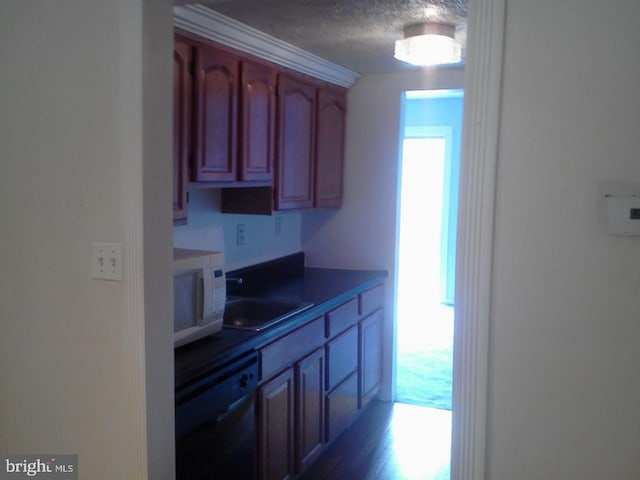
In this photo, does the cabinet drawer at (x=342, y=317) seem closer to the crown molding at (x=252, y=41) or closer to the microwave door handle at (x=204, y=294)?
the microwave door handle at (x=204, y=294)

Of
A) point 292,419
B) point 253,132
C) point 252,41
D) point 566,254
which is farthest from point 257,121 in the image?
point 566,254

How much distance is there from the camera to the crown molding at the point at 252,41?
2.36 meters

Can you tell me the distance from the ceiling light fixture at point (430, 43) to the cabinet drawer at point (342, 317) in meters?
1.37

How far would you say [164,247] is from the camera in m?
1.79

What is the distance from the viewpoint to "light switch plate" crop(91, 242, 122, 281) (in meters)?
1.74

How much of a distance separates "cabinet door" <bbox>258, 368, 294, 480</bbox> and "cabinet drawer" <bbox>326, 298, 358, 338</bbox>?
0.49 meters

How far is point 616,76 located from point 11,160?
171cm

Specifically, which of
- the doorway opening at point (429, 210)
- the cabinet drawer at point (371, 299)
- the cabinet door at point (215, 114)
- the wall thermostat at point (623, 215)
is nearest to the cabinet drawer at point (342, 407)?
the cabinet drawer at point (371, 299)

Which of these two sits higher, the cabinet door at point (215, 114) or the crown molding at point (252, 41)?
the crown molding at point (252, 41)

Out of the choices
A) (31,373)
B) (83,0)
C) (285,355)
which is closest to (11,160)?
(83,0)

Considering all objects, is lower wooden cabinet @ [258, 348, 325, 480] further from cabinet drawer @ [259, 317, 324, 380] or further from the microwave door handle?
the microwave door handle

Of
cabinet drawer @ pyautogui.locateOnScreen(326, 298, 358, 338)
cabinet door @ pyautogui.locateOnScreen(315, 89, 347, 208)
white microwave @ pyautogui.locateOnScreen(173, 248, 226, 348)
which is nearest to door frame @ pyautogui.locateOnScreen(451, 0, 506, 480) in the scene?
white microwave @ pyautogui.locateOnScreen(173, 248, 226, 348)

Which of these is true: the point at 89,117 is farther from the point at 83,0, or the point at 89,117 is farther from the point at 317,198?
the point at 317,198

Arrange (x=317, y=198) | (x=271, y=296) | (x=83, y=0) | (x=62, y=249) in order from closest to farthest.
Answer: (x=83, y=0)
(x=62, y=249)
(x=271, y=296)
(x=317, y=198)
